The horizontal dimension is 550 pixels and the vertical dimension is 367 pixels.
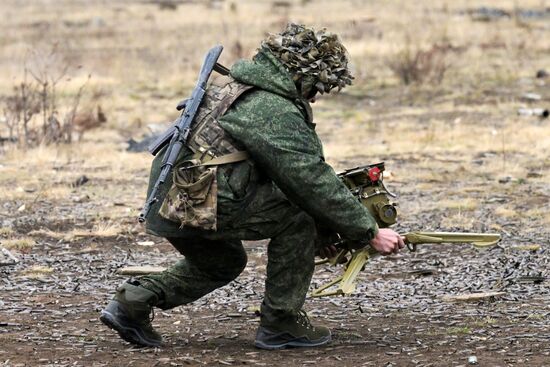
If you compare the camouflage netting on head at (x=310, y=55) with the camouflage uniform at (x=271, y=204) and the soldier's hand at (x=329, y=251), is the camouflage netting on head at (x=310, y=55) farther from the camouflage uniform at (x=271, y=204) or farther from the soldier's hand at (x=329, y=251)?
the soldier's hand at (x=329, y=251)

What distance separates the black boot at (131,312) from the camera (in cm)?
558

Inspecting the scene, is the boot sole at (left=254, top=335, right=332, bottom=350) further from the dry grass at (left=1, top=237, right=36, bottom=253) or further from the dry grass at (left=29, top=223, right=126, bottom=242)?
the dry grass at (left=29, top=223, right=126, bottom=242)

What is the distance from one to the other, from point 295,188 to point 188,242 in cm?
67

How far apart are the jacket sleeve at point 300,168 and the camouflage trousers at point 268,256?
0.18m

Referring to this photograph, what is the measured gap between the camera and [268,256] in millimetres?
5523

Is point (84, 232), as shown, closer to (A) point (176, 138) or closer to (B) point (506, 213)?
(B) point (506, 213)

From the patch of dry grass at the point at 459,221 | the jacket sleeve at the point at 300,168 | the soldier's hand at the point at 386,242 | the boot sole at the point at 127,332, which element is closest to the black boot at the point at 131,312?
the boot sole at the point at 127,332

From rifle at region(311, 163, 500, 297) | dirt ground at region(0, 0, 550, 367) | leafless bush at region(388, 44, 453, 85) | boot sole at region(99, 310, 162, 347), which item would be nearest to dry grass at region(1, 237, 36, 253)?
dirt ground at region(0, 0, 550, 367)

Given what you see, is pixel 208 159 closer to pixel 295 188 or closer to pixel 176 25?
pixel 295 188

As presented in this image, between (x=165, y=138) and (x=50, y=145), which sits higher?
(x=165, y=138)

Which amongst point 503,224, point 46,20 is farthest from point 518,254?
point 46,20

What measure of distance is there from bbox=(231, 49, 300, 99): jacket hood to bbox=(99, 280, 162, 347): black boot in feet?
3.89

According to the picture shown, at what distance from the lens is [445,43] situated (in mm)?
24125

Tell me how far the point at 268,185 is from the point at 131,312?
953 mm
